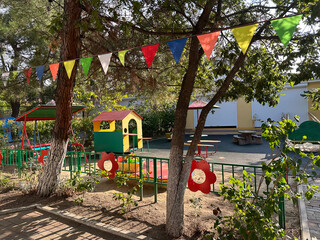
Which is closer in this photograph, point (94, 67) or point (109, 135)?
point (94, 67)

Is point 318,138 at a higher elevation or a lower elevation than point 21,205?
higher

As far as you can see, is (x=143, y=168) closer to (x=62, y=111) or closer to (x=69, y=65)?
(x=62, y=111)

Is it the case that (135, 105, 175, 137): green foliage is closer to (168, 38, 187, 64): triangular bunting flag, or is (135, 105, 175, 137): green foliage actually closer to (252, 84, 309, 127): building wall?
(252, 84, 309, 127): building wall

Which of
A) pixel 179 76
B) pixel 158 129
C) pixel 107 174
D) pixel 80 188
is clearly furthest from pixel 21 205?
pixel 158 129

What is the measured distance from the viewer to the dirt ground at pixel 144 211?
3771 mm

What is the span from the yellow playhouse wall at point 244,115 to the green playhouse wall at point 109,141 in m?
13.6

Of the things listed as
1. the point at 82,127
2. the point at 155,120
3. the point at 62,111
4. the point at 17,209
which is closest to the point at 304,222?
the point at 62,111

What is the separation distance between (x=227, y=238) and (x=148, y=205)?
2.38 meters

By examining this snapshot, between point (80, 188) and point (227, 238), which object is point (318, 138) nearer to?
point (227, 238)

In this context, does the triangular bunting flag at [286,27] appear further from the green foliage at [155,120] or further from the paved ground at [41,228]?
the green foliage at [155,120]

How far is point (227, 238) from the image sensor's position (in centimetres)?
279

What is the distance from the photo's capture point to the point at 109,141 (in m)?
11.3

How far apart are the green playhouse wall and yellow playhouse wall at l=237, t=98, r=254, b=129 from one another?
13580mm

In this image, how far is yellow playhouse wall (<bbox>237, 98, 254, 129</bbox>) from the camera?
20953 millimetres
